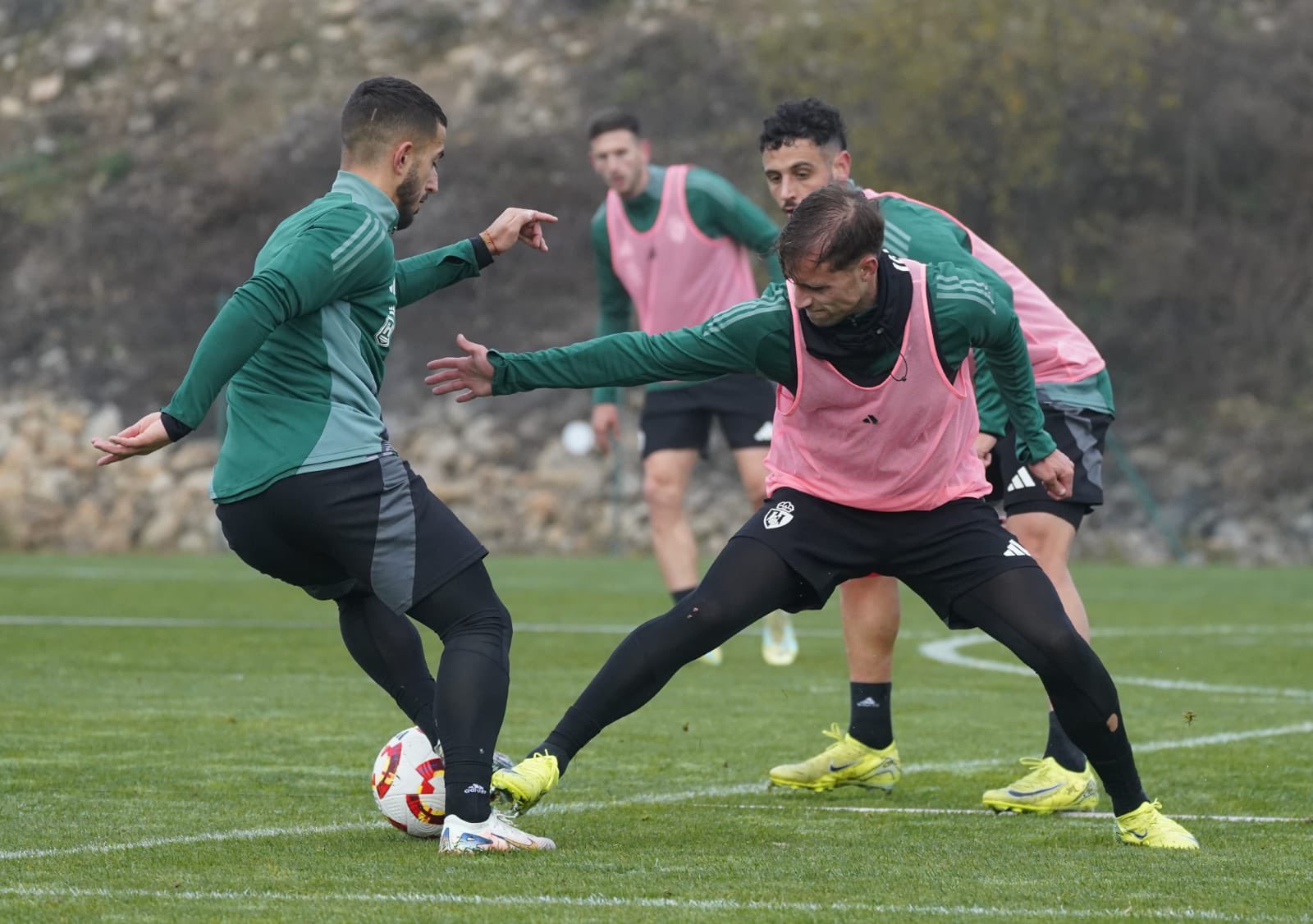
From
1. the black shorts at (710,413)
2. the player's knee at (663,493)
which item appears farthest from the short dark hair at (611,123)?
the player's knee at (663,493)

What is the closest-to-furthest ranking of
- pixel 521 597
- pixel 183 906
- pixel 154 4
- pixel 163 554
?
pixel 183 906 → pixel 521 597 → pixel 163 554 → pixel 154 4

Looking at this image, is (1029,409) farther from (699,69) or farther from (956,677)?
(699,69)

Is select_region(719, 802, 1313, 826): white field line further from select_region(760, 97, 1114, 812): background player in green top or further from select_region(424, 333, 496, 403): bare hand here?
select_region(424, 333, 496, 403): bare hand

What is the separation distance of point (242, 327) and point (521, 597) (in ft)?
35.2

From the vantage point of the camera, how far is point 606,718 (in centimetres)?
511

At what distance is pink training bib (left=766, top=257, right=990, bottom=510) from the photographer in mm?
4926

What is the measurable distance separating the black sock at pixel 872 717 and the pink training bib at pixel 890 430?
1.15m

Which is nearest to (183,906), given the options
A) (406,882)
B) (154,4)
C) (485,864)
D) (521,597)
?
(406,882)

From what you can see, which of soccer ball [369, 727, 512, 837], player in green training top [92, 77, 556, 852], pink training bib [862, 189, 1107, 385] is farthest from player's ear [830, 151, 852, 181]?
soccer ball [369, 727, 512, 837]

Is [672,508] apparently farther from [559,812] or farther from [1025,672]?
[559,812]

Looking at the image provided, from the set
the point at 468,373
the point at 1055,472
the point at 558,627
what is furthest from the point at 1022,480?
the point at 558,627

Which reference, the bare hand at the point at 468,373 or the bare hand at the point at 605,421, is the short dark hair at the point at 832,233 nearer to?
the bare hand at the point at 468,373

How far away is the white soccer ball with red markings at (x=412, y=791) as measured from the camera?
5.02 metres

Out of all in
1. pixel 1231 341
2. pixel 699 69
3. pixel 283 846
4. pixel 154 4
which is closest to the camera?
pixel 283 846
